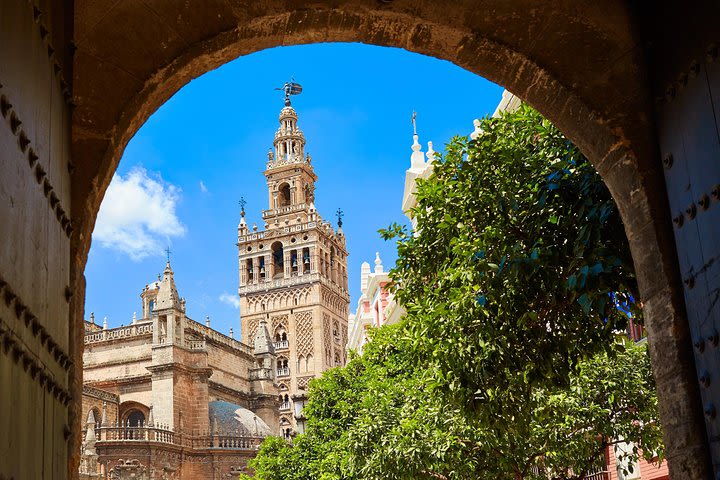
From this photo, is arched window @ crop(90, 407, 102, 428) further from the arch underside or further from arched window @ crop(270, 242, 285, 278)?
the arch underside

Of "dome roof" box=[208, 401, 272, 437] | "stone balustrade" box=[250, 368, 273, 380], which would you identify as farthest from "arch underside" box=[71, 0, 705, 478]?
"stone balustrade" box=[250, 368, 273, 380]

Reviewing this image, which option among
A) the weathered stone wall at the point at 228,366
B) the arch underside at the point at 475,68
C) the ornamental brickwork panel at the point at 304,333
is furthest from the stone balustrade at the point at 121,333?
the arch underside at the point at 475,68

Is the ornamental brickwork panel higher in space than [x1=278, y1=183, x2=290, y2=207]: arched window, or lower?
lower

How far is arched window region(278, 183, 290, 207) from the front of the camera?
78.8 m

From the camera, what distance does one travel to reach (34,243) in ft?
11.2

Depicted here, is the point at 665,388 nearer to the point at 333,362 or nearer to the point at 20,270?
the point at 20,270

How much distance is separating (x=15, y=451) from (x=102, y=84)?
2302 mm

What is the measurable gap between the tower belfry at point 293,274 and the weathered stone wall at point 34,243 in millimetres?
67796

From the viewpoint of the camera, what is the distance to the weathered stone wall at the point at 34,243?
2.98 meters

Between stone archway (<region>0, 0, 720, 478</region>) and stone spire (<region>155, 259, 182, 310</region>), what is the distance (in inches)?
1572

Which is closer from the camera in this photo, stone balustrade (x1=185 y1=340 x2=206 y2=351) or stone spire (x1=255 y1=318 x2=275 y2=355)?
stone balustrade (x1=185 y1=340 x2=206 y2=351)

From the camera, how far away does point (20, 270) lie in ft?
10.3

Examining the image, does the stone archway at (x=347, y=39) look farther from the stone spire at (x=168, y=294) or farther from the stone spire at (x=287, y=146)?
the stone spire at (x=287, y=146)

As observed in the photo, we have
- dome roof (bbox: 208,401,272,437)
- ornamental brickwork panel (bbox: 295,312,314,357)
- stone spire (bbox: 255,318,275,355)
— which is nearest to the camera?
dome roof (bbox: 208,401,272,437)
